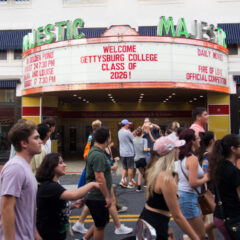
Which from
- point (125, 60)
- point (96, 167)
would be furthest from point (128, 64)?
point (96, 167)

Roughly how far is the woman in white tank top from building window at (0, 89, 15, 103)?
47.7 ft

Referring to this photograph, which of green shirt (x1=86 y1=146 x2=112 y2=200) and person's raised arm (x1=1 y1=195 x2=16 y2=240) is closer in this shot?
person's raised arm (x1=1 y1=195 x2=16 y2=240)

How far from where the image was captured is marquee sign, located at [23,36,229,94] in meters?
12.6

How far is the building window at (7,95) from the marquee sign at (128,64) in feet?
13.3

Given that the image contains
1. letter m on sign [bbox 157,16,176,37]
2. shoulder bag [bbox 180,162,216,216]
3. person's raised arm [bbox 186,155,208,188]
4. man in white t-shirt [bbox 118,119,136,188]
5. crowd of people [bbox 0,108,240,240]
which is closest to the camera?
crowd of people [bbox 0,108,240,240]

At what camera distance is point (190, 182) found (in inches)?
154

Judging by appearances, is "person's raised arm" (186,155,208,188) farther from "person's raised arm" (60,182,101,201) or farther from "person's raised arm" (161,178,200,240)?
"person's raised arm" (60,182,101,201)

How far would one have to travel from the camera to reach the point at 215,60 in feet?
45.7

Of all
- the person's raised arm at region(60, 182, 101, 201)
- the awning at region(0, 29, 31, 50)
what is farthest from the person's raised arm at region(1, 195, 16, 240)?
the awning at region(0, 29, 31, 50)

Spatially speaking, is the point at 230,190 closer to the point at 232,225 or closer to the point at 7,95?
the point at 232,225

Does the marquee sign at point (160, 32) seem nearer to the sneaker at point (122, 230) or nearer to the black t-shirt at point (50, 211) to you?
the sneaker at point (122, 230)

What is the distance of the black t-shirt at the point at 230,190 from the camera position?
326 centimetres

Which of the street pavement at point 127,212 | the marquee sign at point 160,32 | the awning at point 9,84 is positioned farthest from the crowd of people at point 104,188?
the awning at point 9,84

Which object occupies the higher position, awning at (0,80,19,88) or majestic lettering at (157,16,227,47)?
majestic lettering at (157,16,227,47)
